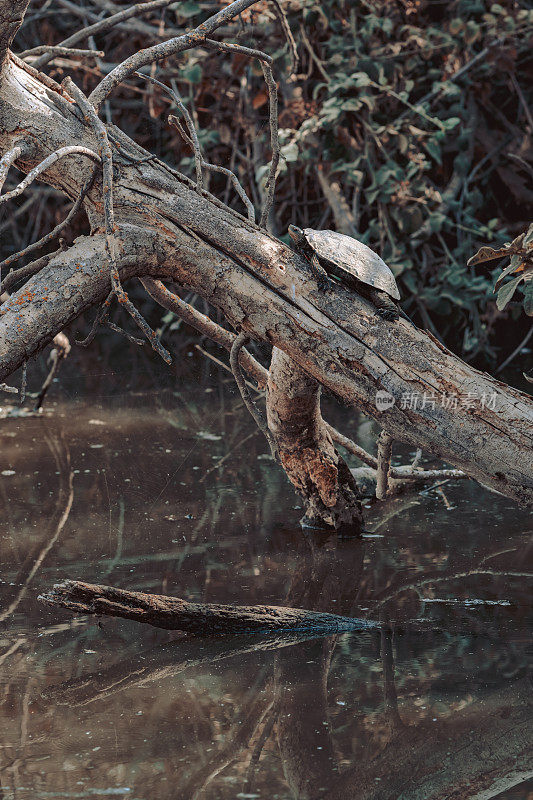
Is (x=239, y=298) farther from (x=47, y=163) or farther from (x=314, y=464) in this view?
(x=314, y=464)

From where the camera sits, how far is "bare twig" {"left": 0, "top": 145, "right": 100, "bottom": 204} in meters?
1.61

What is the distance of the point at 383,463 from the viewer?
7.29 feet

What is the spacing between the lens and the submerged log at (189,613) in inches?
68.9

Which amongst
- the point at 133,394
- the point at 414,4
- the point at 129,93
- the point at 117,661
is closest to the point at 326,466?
the point at 117,661

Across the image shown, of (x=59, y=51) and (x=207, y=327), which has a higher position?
(x=59, y=51)

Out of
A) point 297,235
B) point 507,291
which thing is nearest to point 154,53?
point 297,235

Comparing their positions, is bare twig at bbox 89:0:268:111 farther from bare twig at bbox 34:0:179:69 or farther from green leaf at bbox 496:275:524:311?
green leaf at bbox 496:275:524:311

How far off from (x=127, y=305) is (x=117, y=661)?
25.6 inches

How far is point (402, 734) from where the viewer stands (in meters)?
1.51

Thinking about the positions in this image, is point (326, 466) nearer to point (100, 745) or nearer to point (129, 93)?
point (100, 745)

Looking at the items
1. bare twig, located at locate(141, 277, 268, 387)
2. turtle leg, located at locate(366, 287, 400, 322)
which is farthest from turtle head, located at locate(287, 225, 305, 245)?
bare twig, located at locate(141, 277, 268, 387)

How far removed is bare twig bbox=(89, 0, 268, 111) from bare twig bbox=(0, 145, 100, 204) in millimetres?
153

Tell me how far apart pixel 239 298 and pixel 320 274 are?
16 centimetres

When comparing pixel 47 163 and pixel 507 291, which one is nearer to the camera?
pixel 47 163
